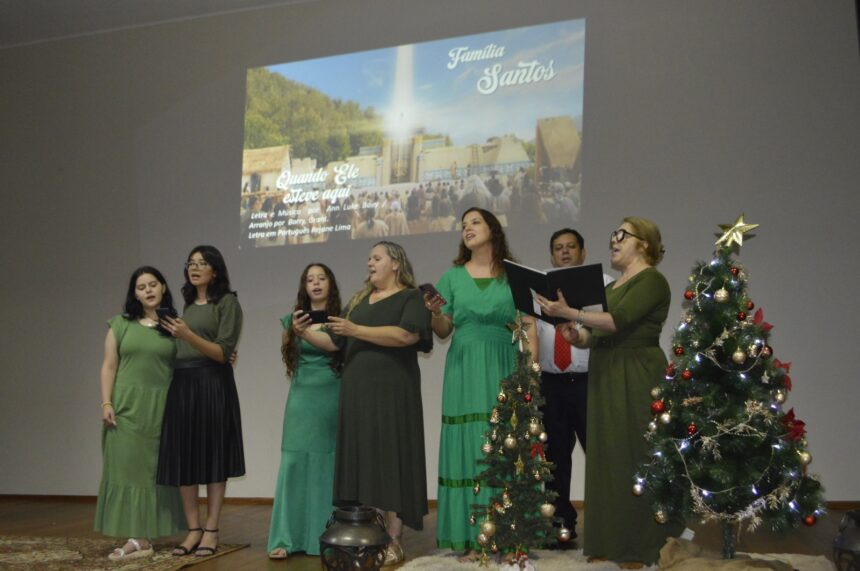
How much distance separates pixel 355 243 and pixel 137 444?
2.61m

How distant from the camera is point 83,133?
24.5ft

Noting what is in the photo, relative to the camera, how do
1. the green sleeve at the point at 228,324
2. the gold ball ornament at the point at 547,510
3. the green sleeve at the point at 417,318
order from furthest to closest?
the green sleeve at the point at 228,324 → the green sleeve at the point at 417,318 → the gold ball ornament at the point at 547,510

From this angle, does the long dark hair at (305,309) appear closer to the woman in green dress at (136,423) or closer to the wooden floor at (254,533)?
the woman in green dress at (136,423)

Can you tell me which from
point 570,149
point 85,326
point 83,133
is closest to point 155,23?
point 83,133

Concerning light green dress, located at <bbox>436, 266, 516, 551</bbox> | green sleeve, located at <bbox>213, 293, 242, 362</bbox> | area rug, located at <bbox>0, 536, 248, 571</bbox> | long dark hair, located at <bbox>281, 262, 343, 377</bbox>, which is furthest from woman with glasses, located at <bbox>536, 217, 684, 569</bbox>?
area rug, located at <bbox>0, 536, 248, 571</bbox>

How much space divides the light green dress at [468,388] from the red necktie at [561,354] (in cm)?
54

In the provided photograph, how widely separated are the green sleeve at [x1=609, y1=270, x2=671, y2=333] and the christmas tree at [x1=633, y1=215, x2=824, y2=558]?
19 centimetres

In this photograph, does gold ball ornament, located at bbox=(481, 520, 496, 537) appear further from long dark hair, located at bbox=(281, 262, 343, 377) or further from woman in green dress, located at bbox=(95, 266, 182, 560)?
woman in green dress, located at bbox=(95, 266, 182, 560)

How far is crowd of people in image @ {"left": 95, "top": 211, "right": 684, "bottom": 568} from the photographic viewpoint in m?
3.54

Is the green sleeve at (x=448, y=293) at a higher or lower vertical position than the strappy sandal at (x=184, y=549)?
higher

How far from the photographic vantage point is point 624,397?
3525 mm

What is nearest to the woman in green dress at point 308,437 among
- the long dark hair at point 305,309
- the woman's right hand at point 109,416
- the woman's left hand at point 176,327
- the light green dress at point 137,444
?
the long dark hair at point 305,309

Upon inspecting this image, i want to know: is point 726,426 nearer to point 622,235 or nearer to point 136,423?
point 622,235

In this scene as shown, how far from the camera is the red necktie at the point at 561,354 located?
435 centimetres
